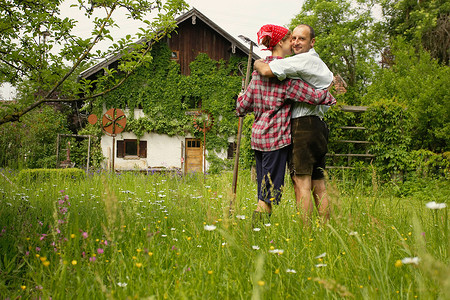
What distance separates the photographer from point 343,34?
24.2 meters

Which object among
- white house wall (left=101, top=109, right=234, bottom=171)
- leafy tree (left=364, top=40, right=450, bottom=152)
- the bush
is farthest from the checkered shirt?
white house wall (left=101, top=109, right=234, bottom=171)

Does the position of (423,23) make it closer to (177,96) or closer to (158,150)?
(177,96)

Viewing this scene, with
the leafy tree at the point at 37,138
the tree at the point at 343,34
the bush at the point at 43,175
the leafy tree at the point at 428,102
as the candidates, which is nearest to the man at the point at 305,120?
the bush at the point at 43,175

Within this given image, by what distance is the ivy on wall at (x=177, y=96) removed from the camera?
17.4 m

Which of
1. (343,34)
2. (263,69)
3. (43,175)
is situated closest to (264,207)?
(263,69)

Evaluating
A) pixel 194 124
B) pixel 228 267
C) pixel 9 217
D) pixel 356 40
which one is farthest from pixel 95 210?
pixel 356 40

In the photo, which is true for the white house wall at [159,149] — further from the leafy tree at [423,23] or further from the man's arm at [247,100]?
the man's arm at [247,100]

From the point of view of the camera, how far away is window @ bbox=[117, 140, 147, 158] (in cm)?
1741

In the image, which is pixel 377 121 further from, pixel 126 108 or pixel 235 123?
pixel 126 108

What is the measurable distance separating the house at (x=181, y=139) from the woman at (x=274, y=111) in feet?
47.4

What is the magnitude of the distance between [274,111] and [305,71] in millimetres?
360

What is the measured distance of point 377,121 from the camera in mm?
9305

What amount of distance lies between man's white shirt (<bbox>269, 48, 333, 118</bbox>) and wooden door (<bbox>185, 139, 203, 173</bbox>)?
1514 centimetres

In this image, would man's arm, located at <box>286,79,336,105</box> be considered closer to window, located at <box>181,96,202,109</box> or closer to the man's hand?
the man's hand
